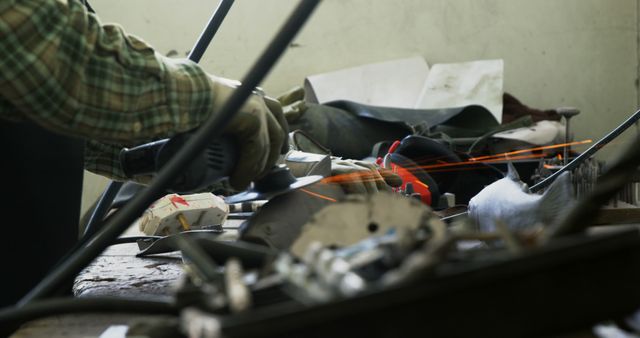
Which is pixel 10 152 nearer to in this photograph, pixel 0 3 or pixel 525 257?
pixel 0 3

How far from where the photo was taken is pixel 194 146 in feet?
2.49

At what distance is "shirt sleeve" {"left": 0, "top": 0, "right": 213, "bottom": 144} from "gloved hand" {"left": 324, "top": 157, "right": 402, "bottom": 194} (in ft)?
1.83

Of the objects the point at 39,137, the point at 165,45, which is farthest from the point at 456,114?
the point at 39,137

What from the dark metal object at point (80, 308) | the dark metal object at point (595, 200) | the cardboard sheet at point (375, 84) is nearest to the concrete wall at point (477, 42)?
the cardboard sheet at point (375, 84)

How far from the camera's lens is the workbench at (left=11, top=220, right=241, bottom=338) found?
3.24 feet

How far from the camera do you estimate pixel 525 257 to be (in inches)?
20.3

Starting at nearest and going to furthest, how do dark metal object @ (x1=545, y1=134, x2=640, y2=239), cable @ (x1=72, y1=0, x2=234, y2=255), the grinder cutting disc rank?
dark metal object @ (x1=545, y1=134, x2=640, y2=239) < the grinder cutting disc < cable @ (x1=72, y1=0, x2=234, y2=255)

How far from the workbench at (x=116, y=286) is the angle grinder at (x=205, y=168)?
0.29 ft

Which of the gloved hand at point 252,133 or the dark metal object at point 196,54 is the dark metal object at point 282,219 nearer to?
the gloved hand at point 252,133

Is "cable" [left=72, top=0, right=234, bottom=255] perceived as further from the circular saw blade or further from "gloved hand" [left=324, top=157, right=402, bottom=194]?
the circular saw blade

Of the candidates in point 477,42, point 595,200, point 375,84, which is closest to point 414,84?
point 375,84

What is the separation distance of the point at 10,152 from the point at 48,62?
25 centimetres

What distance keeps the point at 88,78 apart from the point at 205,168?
20 cm

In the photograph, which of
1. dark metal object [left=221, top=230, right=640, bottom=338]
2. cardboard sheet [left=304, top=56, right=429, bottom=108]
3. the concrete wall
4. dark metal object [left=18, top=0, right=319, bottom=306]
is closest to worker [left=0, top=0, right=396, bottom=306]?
dark metal object [left=18, top=0, right=319, bottom=306]
